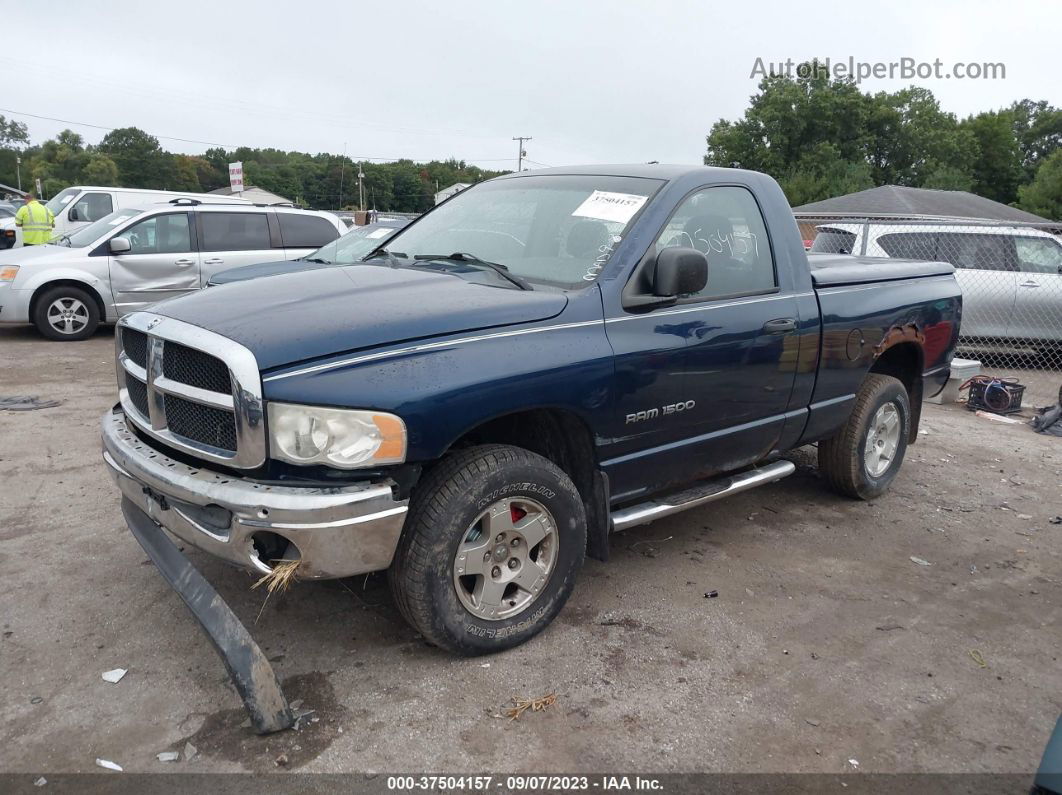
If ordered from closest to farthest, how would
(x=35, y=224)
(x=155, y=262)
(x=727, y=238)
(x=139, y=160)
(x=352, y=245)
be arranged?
(x=727, y=238) < (x=352, y=245) < (x=155, y=262) < (x=35, y=224) < (x=139, y=160)

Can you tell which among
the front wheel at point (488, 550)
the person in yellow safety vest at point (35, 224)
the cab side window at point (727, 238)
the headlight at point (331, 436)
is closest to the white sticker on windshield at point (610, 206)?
the cab side window at point (727, 238)

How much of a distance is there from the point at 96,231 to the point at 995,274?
37.7 feet

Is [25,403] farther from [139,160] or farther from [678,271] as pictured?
[139,160]

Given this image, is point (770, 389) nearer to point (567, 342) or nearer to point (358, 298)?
point (567, 342)

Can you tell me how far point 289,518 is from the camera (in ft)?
8.82

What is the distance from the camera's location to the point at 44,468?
5.32 m

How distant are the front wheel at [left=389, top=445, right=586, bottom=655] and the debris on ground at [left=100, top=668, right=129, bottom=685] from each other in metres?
1.06

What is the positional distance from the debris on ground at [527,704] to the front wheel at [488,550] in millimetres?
287

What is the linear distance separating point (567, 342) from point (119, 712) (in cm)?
207

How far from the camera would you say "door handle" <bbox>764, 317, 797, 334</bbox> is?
406cm

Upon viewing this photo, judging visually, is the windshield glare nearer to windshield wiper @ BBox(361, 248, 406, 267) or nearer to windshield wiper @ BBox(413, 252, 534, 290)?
windshield wiper @ BBox(361, 248, 406, 267)

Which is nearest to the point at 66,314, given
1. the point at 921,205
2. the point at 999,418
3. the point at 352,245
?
the point at 352,245

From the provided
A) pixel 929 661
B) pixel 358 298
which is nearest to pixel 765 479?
pixel 929 661

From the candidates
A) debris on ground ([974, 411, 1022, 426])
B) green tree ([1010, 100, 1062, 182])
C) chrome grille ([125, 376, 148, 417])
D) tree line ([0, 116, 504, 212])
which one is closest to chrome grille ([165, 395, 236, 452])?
chrome grille ([125, 376, 148, 417])
